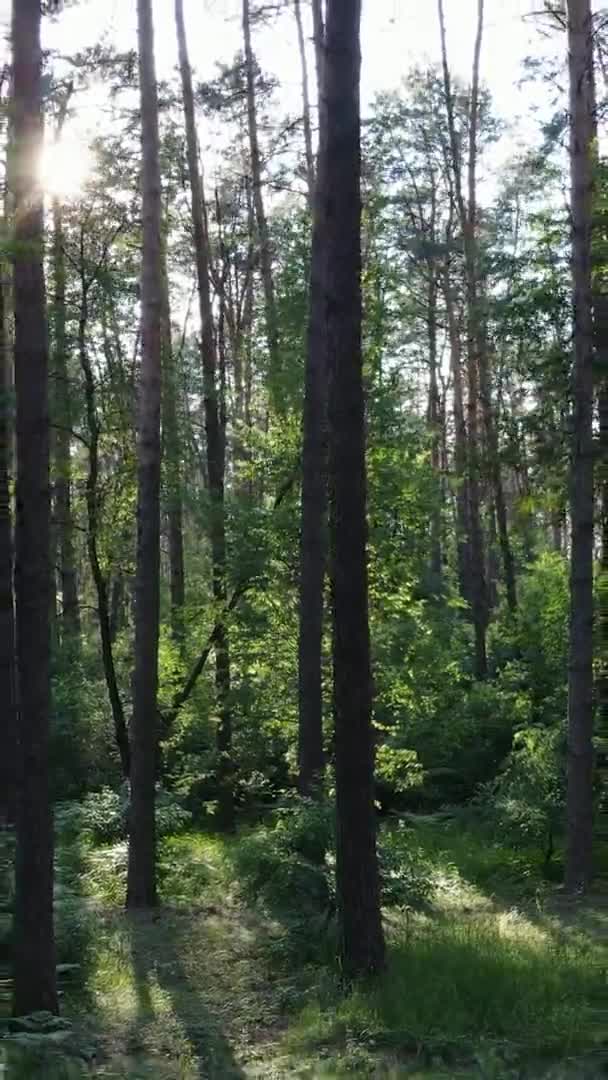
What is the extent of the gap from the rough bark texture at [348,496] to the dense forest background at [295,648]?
0.9 inches

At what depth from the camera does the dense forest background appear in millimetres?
7277

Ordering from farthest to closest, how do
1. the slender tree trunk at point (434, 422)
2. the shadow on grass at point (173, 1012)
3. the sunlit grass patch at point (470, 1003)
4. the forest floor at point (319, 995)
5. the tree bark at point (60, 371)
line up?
the slender tree trunk at point (434, 422), the tree bark at point (60, 371), the shadow on grass at point (173, 1012), the sunlit grass patch at point (470, 1003), the forest floor at point (319, 995)

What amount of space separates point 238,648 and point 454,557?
25702mm

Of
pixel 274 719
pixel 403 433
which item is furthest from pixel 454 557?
pixel 274 719

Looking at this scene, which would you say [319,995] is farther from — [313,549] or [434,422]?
[434,422]

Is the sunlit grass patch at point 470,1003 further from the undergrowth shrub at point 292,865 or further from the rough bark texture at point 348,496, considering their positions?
the undergrowth shrub at point 292,865

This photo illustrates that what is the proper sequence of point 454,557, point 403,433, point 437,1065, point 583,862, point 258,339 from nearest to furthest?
1. point 437,1065
2. point 583,862
3. point 403,433
4. point 258,339
5. point 454,557

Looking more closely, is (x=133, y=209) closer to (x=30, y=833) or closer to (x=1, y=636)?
(x=1, y=636)

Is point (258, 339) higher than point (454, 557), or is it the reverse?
point (258, 339)

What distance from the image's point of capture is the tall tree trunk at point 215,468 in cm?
1628

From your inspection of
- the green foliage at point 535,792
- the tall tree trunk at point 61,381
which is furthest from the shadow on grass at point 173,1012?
the tall tree trunk at point 61,381

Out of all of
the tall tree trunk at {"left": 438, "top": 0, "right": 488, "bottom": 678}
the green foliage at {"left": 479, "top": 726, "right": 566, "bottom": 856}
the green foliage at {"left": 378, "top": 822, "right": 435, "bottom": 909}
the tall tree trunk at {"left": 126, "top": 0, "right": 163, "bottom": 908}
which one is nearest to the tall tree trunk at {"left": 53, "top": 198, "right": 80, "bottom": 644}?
the tall tree trunk at {"left": 126, "top": 0, "right": 163, "bottom": 908}

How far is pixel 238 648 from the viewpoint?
16000 mm

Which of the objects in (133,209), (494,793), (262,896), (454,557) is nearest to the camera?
(262,896)
